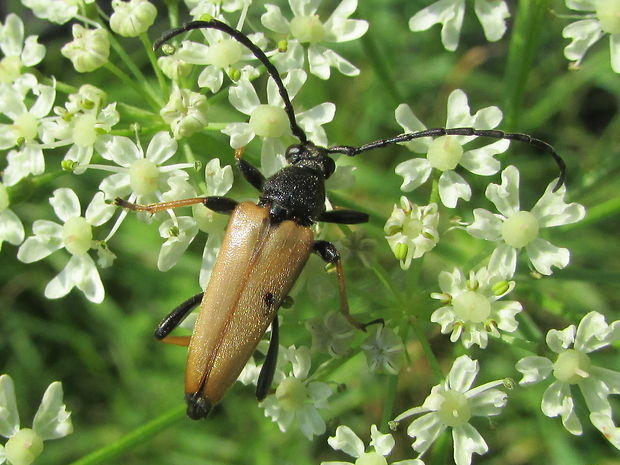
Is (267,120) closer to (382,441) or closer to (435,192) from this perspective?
(435,192)

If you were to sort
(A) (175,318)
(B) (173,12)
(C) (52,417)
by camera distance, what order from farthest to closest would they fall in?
(B) (173,12) → (C) (52,417) → (A) (175,318)

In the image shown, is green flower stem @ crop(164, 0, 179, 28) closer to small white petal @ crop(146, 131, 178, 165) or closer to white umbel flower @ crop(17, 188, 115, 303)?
small white petal @ crop(146, 131, 178, 165)

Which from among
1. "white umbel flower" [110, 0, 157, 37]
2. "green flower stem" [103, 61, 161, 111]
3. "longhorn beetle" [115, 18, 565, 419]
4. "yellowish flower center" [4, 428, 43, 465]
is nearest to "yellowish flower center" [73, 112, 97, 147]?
"green flower stem" [103, 61, 161, 111]

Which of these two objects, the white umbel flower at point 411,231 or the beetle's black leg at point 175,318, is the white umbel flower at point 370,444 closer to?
the white umbel flower at point 411,231

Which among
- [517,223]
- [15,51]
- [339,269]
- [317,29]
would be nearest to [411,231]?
[339,269]

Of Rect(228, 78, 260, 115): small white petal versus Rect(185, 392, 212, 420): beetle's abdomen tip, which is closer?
Rect(185, 392, 212, 420): beetle's abdomen tip
